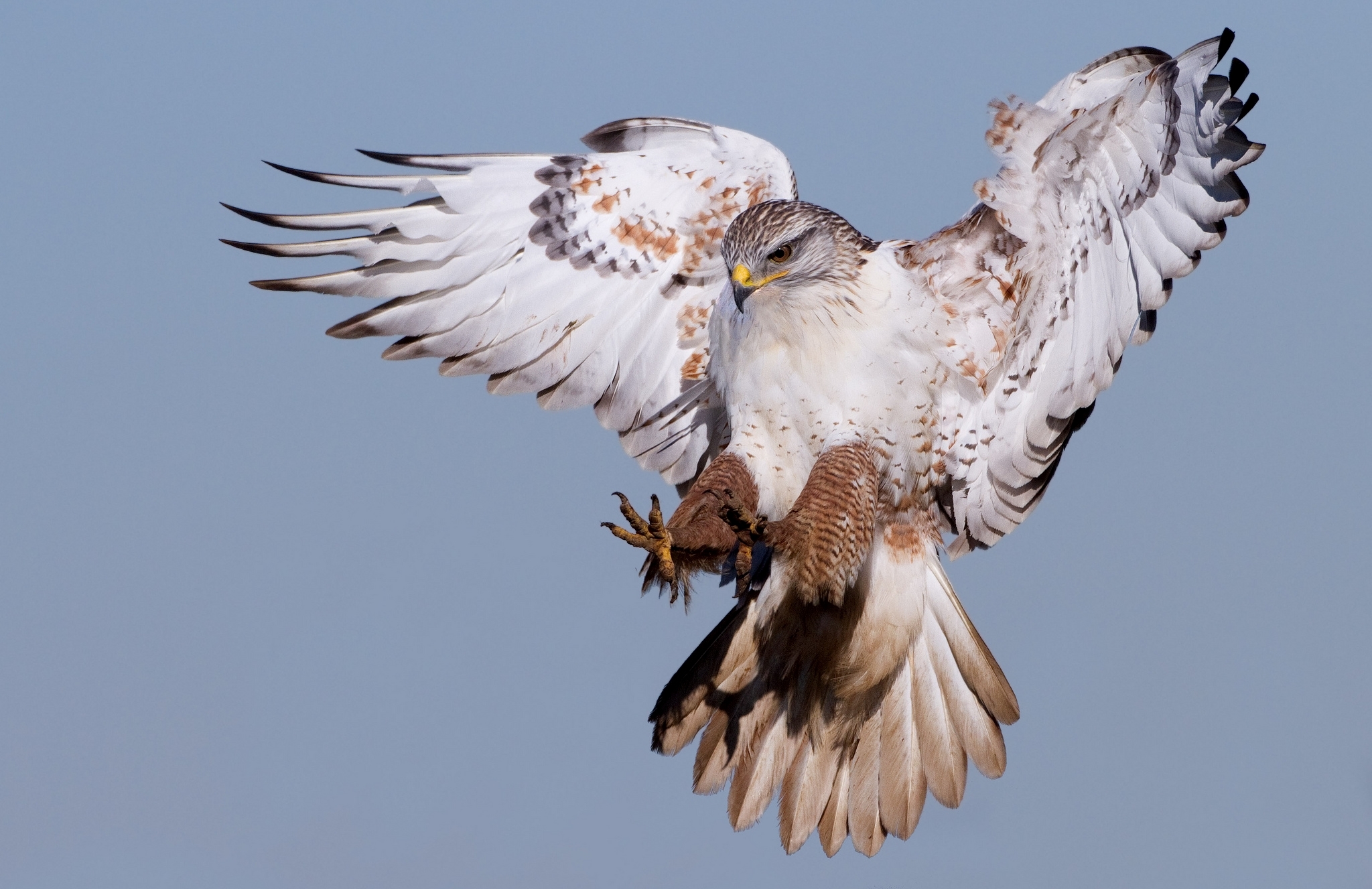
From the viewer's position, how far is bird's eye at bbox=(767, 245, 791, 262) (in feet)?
20.7

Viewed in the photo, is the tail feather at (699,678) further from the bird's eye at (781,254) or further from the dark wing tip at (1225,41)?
the dark wing tip at (1225,41)

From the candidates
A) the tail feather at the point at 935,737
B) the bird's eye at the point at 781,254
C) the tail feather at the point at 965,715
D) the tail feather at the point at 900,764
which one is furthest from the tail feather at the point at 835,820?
the bird's eye at the point at 781,254

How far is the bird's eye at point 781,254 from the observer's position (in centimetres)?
632

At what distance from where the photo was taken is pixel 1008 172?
6.26 meters

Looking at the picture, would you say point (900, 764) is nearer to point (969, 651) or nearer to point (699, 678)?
point (969, 651)

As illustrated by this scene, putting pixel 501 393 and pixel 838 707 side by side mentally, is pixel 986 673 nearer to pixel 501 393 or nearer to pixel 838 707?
pixel 838 707

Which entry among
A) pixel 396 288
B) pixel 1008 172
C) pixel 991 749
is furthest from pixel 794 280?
pixel 991 749

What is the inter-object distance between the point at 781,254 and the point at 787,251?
0.03 metres

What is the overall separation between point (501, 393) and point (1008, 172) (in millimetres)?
2725

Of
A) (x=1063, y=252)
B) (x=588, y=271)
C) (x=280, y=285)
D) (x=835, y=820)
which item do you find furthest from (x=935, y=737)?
(x=280, y=285)

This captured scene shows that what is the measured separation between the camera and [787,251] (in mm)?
6359

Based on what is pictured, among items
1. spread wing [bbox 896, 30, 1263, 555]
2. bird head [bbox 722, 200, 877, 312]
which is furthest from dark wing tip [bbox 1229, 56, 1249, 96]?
bird head [bbox 722, 200, 877, 312]

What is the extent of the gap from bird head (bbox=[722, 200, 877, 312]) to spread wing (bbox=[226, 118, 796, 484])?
80 cm

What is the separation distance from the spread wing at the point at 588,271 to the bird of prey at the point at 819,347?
1 centimetres
